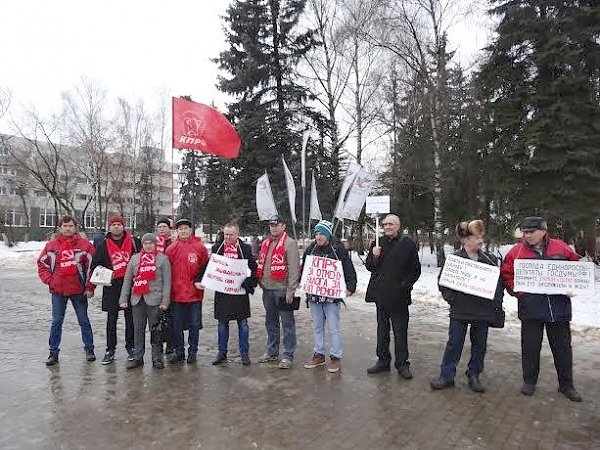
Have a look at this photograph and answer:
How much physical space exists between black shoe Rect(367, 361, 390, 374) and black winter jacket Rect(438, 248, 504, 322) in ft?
3.82

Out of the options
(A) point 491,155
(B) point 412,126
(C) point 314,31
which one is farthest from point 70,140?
(A) point 491,155

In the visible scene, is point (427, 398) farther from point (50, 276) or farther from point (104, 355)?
point (50, 276)

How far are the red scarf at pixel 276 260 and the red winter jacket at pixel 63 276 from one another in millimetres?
2410

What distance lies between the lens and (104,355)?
671 centimetres

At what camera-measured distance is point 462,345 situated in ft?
17.6

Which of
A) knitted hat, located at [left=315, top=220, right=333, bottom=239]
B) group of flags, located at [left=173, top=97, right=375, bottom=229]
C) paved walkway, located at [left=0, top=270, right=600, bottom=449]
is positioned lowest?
paved walkway, located at [left=0, top=270, right=600, bottom=449]

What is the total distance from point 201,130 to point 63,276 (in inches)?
332

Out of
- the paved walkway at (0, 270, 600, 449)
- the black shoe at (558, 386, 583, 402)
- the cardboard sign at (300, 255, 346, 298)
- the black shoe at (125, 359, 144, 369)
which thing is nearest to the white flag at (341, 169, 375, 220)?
the paved walkway at (0, 270, 600, 449)

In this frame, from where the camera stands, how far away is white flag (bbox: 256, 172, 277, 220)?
1744 cm

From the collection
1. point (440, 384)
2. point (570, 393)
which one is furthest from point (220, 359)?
point (570, 393)

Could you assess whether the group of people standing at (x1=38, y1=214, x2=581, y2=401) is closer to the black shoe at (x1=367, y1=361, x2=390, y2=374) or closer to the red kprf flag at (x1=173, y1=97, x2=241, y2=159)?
the black shoe at (x1=367, y1=361, x2=390, y2=374)

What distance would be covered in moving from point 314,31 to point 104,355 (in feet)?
68.6

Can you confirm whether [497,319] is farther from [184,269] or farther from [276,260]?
[184,269]

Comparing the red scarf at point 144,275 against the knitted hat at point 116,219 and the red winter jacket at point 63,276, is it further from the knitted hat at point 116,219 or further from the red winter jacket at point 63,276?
the red winter jacket at point 63,276
